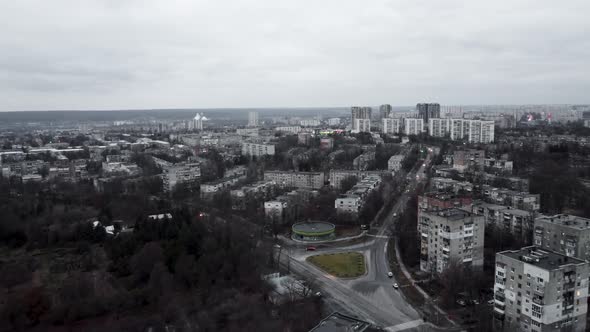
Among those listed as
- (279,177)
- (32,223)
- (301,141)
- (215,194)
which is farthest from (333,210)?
(301,141)

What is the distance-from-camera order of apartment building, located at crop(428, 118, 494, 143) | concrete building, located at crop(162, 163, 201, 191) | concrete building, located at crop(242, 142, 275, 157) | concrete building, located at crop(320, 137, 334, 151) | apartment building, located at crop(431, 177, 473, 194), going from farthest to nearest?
apartment building, located at crop(428, 118, 494, 143) < concrete building, located at crop(320, 137, 334, 151) < concrete building, located at crop(242, 142, 275, 157) < concrete building, located at crop(162, 163, 201, 191) < apartment building, located at crop(431, 177, 473, 194)

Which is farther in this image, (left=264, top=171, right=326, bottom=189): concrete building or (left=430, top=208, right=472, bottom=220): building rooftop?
(left=264, top=171, right=326, bottom=189): concrete building

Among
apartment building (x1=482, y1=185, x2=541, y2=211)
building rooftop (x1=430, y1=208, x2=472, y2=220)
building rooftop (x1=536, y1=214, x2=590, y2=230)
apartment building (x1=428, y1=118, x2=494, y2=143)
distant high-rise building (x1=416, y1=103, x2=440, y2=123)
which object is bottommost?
apartment building (x1=482, y1=185, x2=541, y2=211)

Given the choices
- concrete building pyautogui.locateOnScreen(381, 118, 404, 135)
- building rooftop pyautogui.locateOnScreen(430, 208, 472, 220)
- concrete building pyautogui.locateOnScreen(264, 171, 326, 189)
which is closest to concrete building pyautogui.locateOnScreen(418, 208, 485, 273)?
building rooftop pyautogui.locateOnScreen(430, 208, 472, 220)

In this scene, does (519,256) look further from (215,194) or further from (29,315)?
(215,194)

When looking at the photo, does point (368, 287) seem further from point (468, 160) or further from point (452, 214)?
point (468, 160)

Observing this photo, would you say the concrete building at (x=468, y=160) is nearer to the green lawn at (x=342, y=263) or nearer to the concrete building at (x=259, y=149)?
the green lawn at (x=342, y=263)

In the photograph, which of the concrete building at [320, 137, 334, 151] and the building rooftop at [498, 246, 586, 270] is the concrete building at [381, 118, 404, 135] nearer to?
the concrete building at [320, 137, 334, 151]

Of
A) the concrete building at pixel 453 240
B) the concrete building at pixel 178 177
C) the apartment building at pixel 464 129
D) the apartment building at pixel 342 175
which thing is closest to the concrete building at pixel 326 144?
the apartment building at pixel 464 129
